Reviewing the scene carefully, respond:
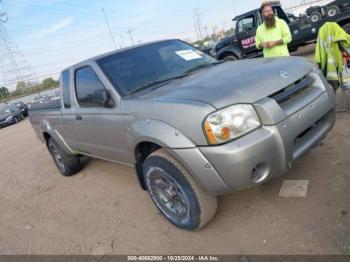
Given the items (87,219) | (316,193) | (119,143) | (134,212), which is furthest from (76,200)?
(316,193)

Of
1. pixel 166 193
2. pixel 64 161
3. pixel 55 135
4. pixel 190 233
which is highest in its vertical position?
pixel 55 135

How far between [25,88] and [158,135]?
58758 mm

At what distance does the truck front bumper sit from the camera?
8.13 ft

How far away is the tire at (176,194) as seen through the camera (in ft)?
9.27

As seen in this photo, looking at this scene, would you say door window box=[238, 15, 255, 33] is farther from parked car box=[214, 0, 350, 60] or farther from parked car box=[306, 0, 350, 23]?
parked car box=[306, 0, 350, 23]

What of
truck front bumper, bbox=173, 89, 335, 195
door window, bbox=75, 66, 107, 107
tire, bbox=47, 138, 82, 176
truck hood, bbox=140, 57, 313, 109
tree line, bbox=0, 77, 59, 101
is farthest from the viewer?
tree line, bbox=0, 77, 59, 101

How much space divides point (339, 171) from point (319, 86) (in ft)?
3.18

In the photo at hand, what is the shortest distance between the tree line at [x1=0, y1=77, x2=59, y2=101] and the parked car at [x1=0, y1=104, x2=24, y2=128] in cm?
2645

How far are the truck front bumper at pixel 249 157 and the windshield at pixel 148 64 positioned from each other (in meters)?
1.18

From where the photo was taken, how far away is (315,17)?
35.3 ft

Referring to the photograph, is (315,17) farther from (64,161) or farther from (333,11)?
(64,161)

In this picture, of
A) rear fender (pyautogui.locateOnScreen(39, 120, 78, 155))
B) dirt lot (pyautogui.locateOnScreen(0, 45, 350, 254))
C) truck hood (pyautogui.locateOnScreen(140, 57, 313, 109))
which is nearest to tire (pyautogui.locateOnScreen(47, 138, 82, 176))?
rear fender (pyautogui.locateOnScreen(39, 120, 78, 155))

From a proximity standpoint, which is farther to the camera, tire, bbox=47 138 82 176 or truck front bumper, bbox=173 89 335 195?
tire, bbox=47 138 82 176

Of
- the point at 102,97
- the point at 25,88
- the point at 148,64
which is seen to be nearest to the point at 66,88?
the point at 102,97
